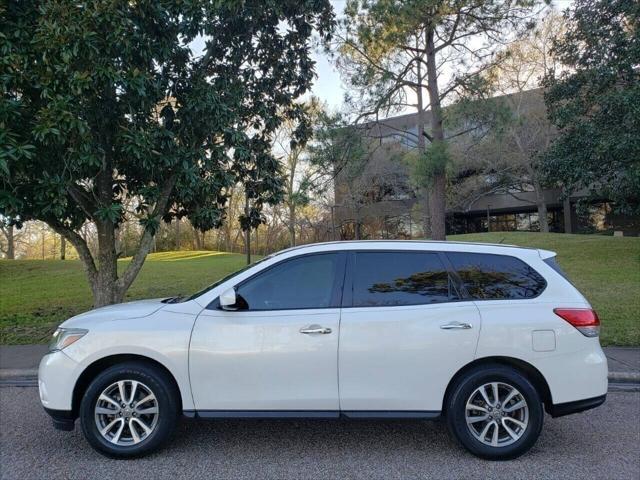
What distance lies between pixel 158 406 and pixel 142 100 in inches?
182

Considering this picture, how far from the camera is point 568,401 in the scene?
406 cm

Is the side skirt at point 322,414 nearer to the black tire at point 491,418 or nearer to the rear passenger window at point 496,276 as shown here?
the black tire at point 491,418

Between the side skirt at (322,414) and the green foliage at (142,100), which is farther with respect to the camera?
the green foliage at (142,100)

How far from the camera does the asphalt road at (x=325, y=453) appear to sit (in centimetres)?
383

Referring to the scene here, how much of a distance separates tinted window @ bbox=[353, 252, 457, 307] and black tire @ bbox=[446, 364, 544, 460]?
0.70 m

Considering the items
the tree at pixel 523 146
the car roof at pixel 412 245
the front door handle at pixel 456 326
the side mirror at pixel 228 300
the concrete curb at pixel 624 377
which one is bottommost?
the concrete curb at pixel 624 377

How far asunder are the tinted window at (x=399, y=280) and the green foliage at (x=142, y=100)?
3.97 metres

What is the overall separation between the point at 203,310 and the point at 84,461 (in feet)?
5.01

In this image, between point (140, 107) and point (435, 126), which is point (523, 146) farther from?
point (140, 107)

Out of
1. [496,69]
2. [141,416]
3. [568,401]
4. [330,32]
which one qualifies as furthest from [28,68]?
[496,69]

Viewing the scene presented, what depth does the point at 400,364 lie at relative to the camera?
4020 mm

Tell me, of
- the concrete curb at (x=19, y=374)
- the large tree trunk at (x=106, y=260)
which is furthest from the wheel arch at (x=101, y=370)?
the large tree trunk at (x=106, y=260)

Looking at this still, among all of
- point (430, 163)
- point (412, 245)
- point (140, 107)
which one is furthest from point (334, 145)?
point (412, 245)

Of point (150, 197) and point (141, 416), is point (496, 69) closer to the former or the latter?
point (150, 197)
